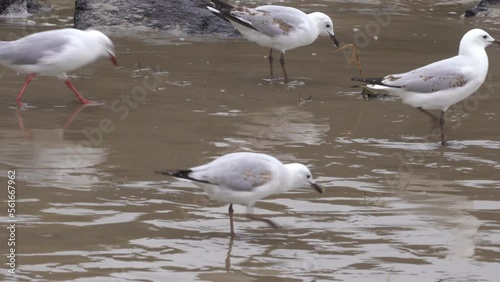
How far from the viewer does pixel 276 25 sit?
11.9 metres

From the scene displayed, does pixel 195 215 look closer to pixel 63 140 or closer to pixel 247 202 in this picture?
pixel 247 202

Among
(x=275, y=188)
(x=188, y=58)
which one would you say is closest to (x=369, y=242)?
(x=275, y=188)

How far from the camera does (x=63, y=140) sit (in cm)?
891

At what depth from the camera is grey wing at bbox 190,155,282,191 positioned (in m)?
6.45

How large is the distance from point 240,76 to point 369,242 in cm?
566

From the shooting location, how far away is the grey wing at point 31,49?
396 inches

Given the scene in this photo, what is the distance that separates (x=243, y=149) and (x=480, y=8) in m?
8.10

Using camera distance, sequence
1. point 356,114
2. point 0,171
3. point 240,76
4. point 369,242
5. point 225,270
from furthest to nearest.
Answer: point 240,76 < point 356,114 < point 0,171 < point 369,242 < point 225,270

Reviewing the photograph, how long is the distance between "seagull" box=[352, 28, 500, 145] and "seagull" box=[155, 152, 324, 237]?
2.89m

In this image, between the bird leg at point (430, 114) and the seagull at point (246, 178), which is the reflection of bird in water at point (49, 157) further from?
the bird leg at point (430, 114)

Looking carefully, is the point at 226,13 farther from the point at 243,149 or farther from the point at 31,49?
the point at 243,149

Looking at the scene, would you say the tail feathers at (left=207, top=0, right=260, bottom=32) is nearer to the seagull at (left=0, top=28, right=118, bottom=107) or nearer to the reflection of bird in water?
the seagull at (left=0, top=28, right=118, bottom=107)

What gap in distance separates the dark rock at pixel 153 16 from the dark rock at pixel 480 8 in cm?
378

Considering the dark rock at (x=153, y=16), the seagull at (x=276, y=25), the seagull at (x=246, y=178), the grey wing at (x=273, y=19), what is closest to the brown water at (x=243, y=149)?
the seagull at (x=246, y=178)
